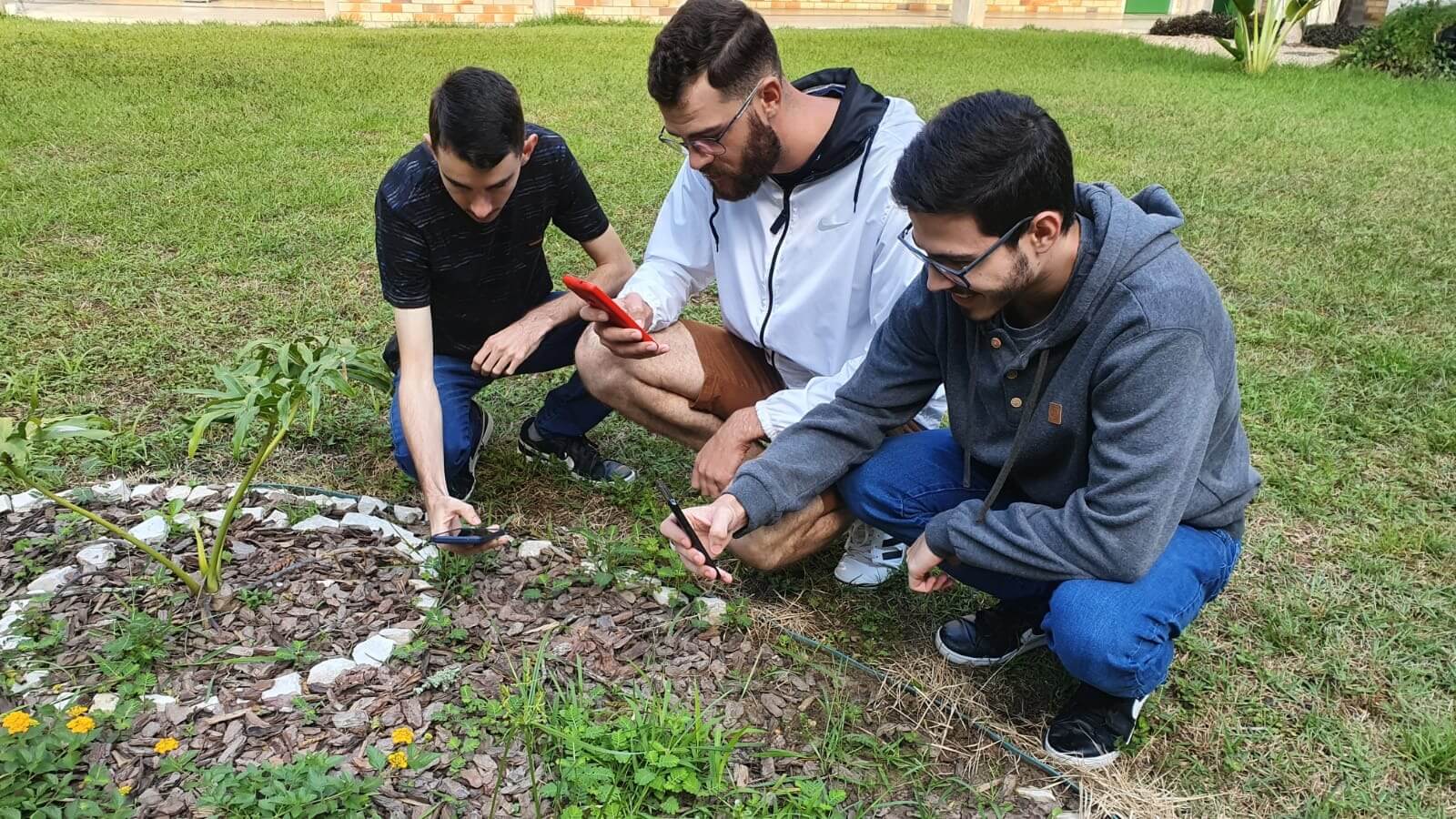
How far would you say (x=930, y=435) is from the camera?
8.77 feet

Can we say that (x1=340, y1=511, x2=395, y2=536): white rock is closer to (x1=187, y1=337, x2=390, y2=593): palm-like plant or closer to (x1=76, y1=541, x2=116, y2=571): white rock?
(x1=187, y1=337, x2=390, y2=593): palm-like plant

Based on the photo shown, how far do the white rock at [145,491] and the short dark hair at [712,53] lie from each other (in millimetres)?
1842

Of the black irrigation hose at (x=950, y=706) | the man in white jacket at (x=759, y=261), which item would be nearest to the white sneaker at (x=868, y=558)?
the man in white jacket at (x=759, y=261)

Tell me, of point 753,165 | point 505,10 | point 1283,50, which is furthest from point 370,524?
point 1283,50

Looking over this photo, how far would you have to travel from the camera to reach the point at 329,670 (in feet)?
7.57

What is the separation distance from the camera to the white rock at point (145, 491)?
2996mm

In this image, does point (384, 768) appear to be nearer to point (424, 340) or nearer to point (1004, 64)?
point (424, 340)

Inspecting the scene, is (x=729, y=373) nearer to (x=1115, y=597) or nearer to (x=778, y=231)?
(x=778, y=231)

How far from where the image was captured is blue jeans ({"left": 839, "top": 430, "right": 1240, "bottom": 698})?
2.08 metres

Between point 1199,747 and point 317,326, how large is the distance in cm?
370

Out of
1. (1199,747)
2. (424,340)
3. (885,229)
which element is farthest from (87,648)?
(1199,747)

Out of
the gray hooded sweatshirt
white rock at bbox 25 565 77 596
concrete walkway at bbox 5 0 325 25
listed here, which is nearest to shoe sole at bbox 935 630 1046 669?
the gray hooded sweatshirt

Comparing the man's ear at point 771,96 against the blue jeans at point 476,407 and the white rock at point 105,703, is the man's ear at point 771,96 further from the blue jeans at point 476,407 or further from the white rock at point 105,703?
the white rock at point 105,703

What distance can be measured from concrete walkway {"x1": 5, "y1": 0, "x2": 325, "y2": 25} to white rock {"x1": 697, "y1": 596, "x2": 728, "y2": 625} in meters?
14.3
